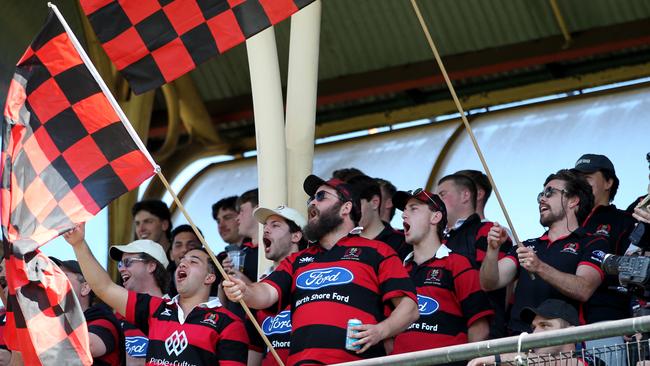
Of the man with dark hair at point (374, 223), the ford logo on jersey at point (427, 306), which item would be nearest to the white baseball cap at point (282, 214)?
the man with dark hair at point (374, 223)

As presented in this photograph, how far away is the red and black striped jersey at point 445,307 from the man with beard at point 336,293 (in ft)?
1.55

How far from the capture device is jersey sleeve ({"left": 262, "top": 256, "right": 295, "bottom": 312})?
8758 millimetres

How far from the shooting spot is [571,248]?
8.81 meters

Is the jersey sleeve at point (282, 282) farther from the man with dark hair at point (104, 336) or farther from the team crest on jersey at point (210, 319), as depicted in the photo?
the man with dark hair at point (104, 336)

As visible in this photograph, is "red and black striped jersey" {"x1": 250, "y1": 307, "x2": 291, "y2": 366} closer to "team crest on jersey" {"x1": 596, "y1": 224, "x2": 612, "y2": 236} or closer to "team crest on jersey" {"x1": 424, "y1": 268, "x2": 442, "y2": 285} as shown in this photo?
"team crest on jersey" {"x1": 424, "y1": 268, "x2": 442, "y2": 285}

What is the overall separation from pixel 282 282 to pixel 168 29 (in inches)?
67.9

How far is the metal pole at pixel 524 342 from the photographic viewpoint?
653 cm

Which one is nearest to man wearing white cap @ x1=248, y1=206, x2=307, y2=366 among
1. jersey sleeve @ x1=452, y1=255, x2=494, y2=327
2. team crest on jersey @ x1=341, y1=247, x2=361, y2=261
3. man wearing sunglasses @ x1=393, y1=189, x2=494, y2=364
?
team crest on jersey @ x1=341, y1=247, x2=361, y2=261

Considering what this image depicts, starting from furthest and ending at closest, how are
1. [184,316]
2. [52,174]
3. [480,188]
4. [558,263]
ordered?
[480,188], [184,316], [558,263], [52,174]

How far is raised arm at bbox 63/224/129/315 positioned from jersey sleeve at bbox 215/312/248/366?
83cm

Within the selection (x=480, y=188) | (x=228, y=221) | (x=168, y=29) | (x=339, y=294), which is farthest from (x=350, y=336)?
(x=228, y=221)

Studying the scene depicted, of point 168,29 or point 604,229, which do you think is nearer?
point 168,29

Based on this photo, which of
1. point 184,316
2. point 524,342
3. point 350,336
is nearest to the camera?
point 524,342

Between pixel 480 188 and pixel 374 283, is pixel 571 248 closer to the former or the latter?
pixel 374 283
